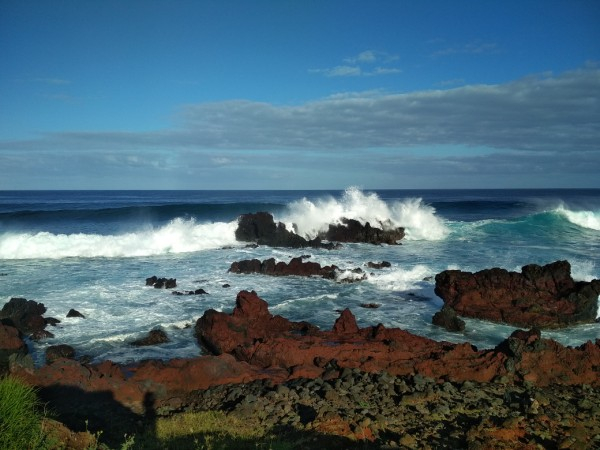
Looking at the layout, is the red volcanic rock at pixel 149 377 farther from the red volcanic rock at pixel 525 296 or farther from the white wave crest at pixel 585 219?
the white wave crest at pixel 585 219

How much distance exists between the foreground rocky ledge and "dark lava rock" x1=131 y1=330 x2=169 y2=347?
6.39 feet

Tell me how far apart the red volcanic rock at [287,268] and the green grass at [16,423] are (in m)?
15.0

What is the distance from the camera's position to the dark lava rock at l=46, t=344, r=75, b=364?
10648 millimetres

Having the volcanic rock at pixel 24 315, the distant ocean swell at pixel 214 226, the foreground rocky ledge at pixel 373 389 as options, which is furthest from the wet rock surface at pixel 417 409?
the distant ocean swell at pixel 214 226

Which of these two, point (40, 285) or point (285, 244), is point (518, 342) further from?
point (285, 244)

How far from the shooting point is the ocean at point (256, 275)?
42.9 feet

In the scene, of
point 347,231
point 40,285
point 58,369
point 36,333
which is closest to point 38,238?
point 40,285

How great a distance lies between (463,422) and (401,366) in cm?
228

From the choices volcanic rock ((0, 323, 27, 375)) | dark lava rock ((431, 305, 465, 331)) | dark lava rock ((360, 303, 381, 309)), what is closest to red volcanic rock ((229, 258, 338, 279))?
dark lava rock ((360, 303, 381, 309))

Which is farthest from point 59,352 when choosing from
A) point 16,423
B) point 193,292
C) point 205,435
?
point 193,292

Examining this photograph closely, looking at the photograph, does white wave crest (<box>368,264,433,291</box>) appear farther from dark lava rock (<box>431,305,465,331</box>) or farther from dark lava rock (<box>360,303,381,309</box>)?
dark lava rock (<box>431,305,465,331</box>)

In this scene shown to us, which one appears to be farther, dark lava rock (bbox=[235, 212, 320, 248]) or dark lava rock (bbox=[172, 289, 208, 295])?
dark lava rock (bbox=[235, 212, 320, 248])

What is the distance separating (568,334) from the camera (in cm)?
1294

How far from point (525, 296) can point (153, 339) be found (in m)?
10.9
